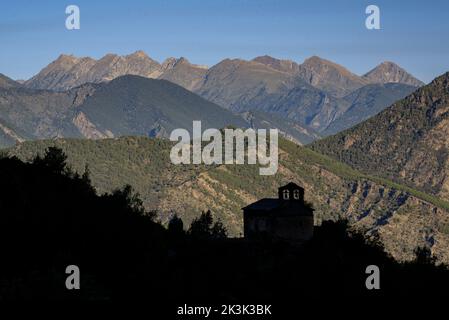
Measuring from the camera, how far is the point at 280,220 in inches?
5910

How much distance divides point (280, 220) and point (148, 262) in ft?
66.6

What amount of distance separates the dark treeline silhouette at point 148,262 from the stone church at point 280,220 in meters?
1.74

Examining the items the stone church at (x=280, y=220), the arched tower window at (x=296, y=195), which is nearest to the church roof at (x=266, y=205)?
the stone church at (x=280, y=220)

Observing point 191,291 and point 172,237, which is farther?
point 172,237

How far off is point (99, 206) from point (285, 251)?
45431 mm

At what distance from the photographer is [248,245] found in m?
150

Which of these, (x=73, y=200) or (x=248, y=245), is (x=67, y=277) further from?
(x=73, y=200)

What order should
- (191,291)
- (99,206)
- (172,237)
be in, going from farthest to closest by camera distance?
(99,206), (172,237), (191,291)

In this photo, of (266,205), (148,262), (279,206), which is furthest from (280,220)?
(148,262)

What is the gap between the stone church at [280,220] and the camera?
5910 inches

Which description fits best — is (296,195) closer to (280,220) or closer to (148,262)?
(280,220)

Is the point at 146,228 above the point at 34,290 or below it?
above
